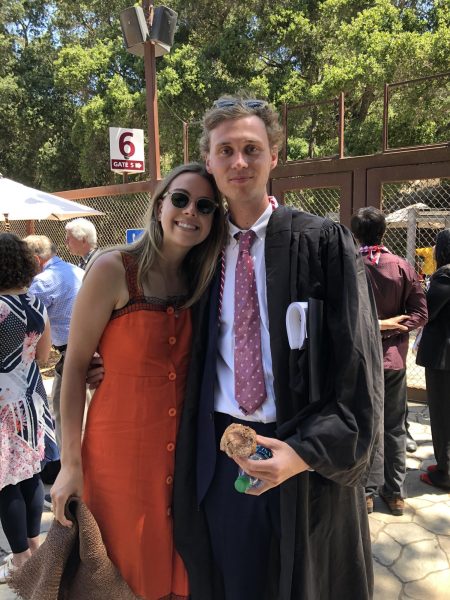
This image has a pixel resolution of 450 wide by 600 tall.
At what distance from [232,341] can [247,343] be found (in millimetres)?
66

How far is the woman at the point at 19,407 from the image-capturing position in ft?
8.63

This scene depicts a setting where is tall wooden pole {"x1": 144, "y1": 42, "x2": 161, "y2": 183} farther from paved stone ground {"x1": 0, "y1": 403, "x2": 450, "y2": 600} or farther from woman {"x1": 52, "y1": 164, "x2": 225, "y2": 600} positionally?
woman {"x1": 52, "y1": 164, "x2": 225, "y2": 600}

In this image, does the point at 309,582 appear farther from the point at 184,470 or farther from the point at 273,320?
the point at 273,320

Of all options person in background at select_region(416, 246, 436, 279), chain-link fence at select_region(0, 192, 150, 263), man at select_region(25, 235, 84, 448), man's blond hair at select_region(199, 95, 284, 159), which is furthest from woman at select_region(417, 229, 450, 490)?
chain-link fence at select_region(0, 192, 150, 263)

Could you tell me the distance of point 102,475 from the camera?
1623mm

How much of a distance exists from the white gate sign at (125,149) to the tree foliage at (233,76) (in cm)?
598

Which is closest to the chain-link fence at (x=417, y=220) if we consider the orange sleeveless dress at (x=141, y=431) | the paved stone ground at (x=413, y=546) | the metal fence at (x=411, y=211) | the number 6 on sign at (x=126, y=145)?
the metal fence at (x=411, y=211)

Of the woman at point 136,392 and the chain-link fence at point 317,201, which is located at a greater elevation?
the chain-link fence at point 317,201

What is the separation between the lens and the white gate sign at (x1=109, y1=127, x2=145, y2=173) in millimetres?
6586

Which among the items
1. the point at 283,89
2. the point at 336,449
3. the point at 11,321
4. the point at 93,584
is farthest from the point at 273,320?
the point at 283,89

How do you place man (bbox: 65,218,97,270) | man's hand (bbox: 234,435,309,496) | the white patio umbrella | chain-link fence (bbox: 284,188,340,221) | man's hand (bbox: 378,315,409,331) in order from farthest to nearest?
1. chain-link fence (bbox: 284,188,340,221)
2. the white patio umbrella
3. man (bbox: 65,218,97,270)
4. man's hand (bbox: 378,315,409,331)
5. man's hand (bbox: 234,435,309,496)

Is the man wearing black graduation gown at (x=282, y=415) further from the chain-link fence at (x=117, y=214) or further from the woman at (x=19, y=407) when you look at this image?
the chain-link fence at (x=117, y=214)

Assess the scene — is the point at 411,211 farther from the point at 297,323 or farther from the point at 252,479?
the point at 252,479

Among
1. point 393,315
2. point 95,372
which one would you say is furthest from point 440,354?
point 95,372
